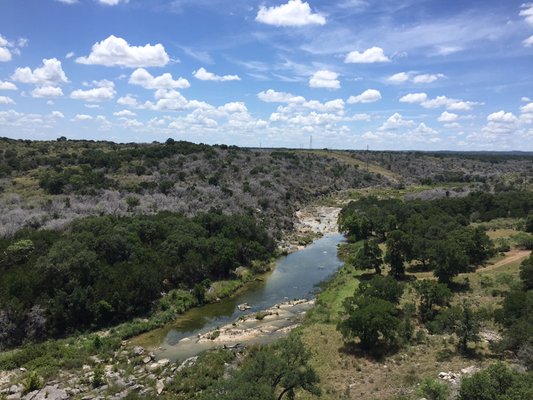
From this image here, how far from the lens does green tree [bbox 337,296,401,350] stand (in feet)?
105

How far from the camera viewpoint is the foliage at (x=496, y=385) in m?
19.8

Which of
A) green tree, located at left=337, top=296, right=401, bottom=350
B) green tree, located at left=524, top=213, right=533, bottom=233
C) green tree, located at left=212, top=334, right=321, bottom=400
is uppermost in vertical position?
green tree, located at left=524, top=213, right=533, bottom=233

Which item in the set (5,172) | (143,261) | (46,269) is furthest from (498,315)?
(5,172)

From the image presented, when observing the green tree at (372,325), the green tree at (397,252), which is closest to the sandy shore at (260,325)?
the green tree at (372,325)

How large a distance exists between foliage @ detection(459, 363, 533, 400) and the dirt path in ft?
104

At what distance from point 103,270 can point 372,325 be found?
26030 millimetres

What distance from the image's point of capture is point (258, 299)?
46469mm

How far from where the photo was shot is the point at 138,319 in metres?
39.1

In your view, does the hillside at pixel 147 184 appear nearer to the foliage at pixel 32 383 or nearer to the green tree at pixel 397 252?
the green tree at pixel 397 252

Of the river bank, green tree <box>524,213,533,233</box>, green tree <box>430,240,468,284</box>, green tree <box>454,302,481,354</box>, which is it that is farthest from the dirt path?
green tree <box>454,302,481,354</box>

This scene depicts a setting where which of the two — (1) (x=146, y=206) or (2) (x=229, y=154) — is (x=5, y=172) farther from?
(2) (x=229, y=154)

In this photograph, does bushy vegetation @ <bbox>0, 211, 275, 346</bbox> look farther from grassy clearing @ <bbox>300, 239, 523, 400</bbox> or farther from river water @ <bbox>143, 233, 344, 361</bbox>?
grassy clearing @ <bbox>300, 239, 523, 400</bbox>

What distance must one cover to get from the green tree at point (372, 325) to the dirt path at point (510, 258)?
22.8 metres

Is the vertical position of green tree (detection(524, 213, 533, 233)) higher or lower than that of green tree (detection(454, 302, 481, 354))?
higher
